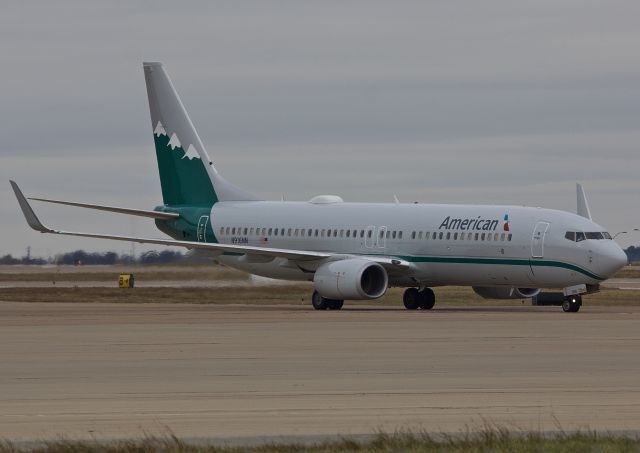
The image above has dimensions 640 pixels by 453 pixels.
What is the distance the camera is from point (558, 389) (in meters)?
21.4

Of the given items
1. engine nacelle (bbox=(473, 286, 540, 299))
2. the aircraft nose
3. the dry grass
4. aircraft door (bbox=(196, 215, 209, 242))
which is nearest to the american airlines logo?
engine nacelle (bbox=(473, 286, 540, 299))

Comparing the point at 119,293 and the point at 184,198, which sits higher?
the point at 184,198

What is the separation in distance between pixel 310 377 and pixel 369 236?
3271 cm

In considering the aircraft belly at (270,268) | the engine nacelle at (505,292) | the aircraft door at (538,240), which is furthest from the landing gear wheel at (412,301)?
the aircraft door at (538,240)

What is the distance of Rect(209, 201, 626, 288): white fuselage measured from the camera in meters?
50.2

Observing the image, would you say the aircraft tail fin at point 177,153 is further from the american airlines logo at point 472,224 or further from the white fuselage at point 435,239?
the american airlines logo at point 472,224

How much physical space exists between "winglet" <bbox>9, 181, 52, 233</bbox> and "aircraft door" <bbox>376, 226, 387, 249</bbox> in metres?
12.2

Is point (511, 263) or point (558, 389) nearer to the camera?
point (558, 389)

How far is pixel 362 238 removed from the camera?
185 feet

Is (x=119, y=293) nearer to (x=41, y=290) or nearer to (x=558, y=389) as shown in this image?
(x=41, y=290)

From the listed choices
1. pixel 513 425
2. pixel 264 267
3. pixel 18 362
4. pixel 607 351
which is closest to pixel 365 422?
pixel 513 425

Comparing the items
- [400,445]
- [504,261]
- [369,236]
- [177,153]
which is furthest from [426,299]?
[400,445]

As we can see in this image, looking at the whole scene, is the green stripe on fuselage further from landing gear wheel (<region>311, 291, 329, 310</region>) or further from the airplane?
landing gear wheel (<region>311, 291, 329, 310</region>)

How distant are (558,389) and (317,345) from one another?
35.0ft
